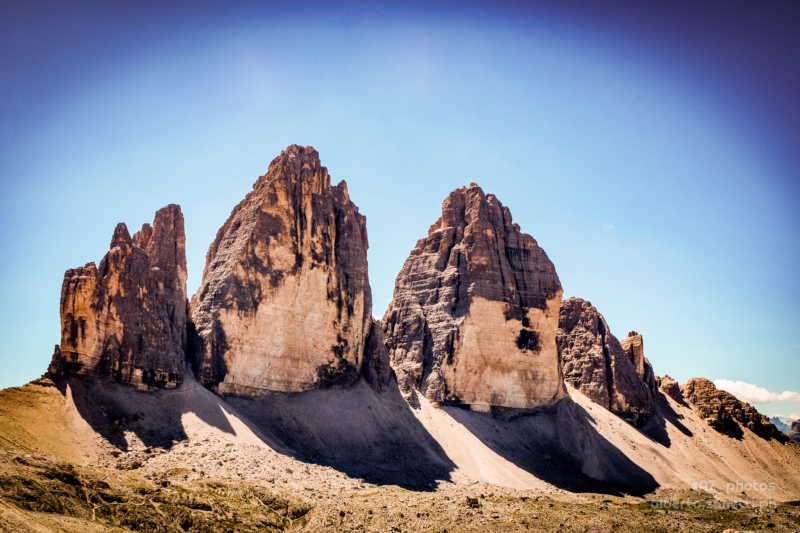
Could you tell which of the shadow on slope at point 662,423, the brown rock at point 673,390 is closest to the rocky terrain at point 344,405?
the shadow on slope at point 662,423

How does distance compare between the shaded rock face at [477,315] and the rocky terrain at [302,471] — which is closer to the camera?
the rocky terrain at [302,471]

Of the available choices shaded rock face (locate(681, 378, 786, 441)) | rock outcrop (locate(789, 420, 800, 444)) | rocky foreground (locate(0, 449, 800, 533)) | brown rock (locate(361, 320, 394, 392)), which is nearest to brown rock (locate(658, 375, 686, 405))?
shaded rock face (locate(681, 378, 786, 441))

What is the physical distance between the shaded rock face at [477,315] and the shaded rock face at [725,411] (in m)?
34.0

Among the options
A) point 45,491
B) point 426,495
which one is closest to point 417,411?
point 426,495

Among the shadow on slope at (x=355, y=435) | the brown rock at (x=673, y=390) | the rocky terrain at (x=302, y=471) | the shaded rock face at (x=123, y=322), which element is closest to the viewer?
the rocky terrain at (x=302, y=471)

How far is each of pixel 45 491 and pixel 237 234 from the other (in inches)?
1285

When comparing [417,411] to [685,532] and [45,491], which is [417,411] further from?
[45,491]

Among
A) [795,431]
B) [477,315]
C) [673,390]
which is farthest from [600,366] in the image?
[795,431]

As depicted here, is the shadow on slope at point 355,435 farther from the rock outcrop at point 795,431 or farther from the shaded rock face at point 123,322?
the rock outcrop at point 795,431

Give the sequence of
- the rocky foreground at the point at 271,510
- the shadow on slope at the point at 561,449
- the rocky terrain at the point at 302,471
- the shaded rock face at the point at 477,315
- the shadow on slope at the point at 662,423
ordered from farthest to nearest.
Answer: the shadow on slope at the point at 662,423
the shaded rock face at the point at 477,315
the shadow on slope at the point at 561,449
the rocky terrain at the point at 302,471
the rocky foreground at the point at 271,510

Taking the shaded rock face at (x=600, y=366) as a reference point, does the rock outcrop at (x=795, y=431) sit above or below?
below

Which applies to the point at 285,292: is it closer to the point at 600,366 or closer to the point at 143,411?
the point at 143,411

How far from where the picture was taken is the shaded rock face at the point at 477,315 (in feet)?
214

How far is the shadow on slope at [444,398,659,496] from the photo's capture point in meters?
56.7
